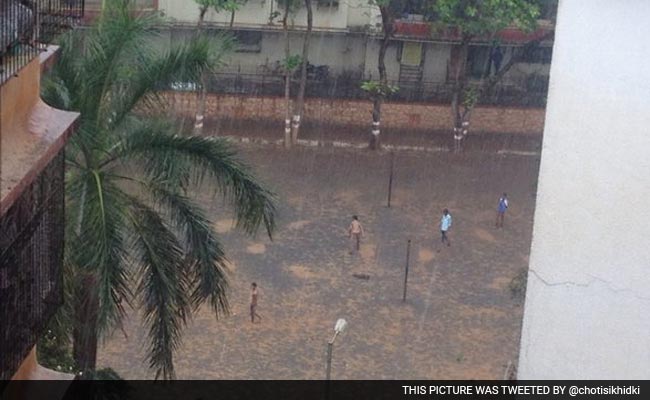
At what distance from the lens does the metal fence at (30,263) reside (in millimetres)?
6629

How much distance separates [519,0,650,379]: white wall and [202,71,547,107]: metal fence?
19385mm

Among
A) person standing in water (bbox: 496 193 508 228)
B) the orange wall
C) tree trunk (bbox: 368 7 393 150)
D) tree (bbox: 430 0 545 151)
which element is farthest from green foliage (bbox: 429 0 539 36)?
the orange wall

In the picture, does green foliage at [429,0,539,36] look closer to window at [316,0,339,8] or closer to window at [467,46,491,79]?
window at [316,0,339,8]

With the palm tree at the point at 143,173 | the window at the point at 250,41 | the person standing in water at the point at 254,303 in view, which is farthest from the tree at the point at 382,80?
the palm tree at the point at 143,173

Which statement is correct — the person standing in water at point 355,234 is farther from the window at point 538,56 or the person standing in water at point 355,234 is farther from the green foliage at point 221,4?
the window at point 538,56

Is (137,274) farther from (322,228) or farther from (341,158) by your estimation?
(341,158)

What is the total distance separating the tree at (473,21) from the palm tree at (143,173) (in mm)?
14118

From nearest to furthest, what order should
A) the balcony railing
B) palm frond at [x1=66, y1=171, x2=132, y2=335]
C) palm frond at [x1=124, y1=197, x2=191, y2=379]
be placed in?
the balcony railing
palm frond at [x1=66, y1=171, x2=132, y2=335]
palm frond at [x1=124, y1=197, x2=191, y2=379]

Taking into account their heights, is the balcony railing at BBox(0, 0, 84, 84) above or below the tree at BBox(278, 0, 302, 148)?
above

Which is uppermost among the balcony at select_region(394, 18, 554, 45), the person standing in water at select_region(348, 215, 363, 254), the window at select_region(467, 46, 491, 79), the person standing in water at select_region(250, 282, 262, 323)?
the balcony at select_region(394, 18, 554, 45)

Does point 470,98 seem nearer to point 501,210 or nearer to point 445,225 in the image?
point 501,210

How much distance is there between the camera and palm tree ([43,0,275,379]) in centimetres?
1056

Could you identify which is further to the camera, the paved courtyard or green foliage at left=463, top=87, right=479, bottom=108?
green foliage at left=463, top=87, right=479, bottom=108

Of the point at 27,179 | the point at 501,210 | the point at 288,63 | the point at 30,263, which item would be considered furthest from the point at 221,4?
the point at 27,179
